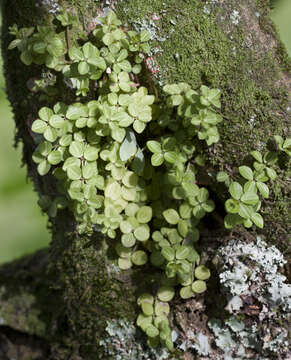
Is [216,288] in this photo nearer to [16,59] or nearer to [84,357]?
[84,357]

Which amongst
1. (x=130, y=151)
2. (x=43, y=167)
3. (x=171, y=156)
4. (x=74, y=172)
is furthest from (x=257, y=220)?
(x=43, y=167)

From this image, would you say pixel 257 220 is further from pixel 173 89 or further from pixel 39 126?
pixel 39 126

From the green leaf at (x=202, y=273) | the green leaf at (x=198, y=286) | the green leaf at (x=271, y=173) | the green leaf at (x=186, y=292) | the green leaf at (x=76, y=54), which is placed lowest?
the green leaf at (x=186, y=292)

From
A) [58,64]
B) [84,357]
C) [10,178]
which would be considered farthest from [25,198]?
[58,64]

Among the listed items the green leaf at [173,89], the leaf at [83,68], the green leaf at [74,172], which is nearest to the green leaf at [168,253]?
the green leaf at [74,172]

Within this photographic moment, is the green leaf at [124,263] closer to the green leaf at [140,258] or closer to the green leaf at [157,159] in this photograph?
the green leaf at [140,258]

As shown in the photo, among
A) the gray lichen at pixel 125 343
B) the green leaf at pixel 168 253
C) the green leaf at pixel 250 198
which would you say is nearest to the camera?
the green leaf at pixel 250 198

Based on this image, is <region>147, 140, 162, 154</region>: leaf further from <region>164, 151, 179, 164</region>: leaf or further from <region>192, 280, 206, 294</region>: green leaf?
<region>192, 280, 206, 294</region>: green leaf
